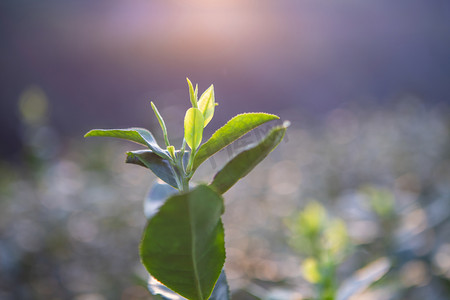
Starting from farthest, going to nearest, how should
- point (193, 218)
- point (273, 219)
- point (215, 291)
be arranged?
point (273, 219), point (215, 291), point (193, 218)

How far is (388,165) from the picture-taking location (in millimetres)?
2639

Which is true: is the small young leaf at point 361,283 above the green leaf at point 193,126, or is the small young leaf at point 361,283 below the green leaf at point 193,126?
below

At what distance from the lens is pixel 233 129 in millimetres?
424

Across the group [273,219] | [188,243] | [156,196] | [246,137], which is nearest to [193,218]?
[188,243]

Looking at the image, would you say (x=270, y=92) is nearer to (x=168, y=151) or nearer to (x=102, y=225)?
(x=102, y=225)

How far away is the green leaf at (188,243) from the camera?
1.13 ft

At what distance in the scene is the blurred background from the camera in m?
1.38

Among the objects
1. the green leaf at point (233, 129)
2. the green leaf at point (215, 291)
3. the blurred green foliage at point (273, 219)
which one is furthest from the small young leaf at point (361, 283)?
the green leaf at point (233, 129)

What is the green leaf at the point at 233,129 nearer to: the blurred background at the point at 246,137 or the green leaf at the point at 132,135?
the green leaf at the point at 132,135

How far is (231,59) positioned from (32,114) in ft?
12.4

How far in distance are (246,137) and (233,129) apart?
315mm

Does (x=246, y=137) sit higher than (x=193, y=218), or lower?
higher

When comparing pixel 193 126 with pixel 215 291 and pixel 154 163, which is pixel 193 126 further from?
pixel 215 291

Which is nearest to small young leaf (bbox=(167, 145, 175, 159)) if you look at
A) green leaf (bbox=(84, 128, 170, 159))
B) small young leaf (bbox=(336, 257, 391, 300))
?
green leaf (bbox=(84, 128, 170, 159))
